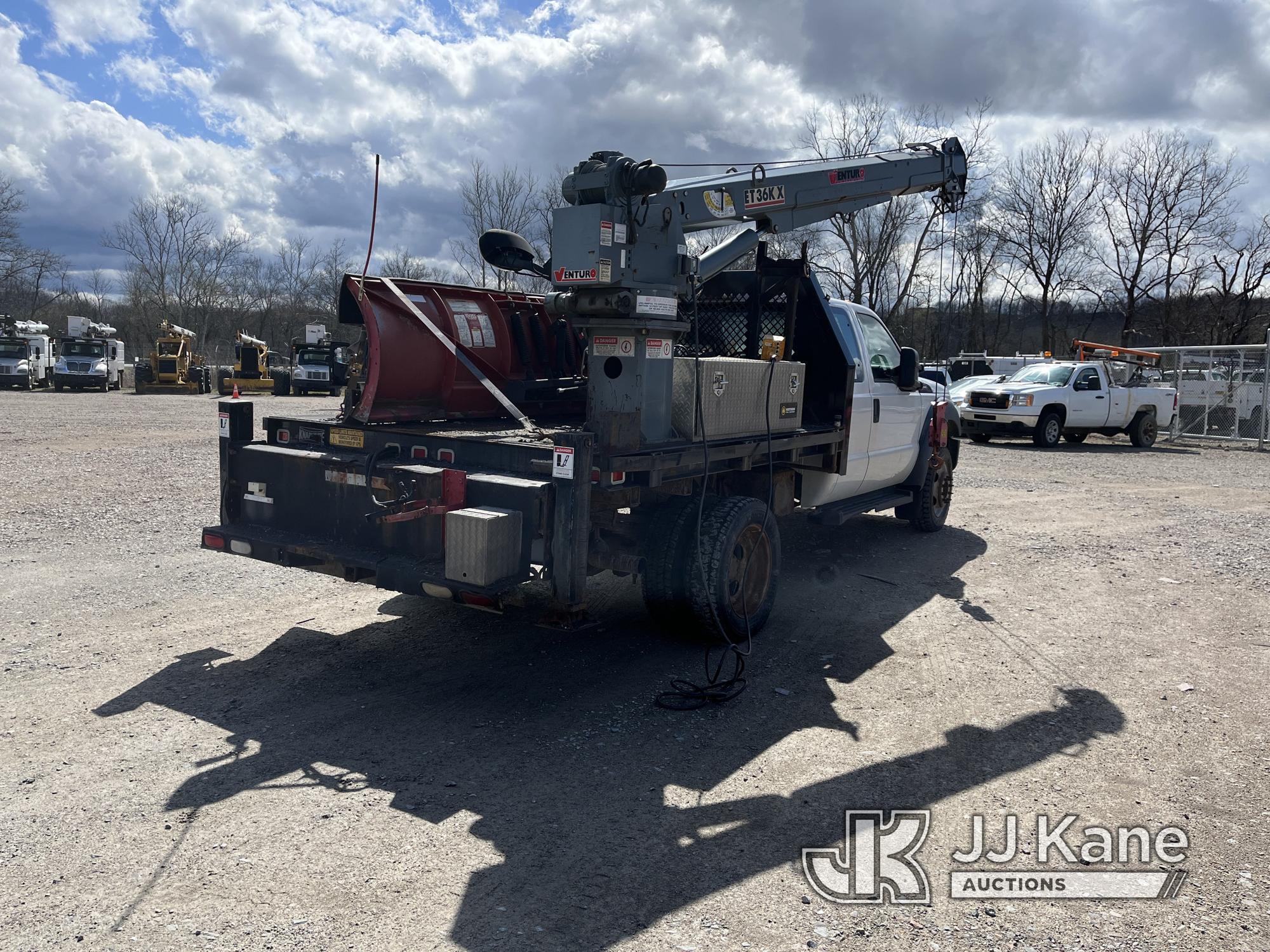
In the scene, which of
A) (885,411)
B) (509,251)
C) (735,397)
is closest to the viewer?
(735,397)

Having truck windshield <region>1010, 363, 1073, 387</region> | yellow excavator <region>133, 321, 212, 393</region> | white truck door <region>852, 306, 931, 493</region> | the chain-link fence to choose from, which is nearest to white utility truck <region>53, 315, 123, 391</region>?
yellow excavator <region>133, 321, 212, 393</region>

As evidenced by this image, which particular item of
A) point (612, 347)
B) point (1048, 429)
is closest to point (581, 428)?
point (612, 347)

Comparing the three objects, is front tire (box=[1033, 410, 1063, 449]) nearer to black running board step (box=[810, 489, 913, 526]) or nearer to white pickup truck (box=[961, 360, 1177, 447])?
white pickup truck (box=[961, 360, 1177, 447])

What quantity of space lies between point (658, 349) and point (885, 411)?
3.56 metres

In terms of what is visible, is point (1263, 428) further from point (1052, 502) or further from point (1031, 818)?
point (1031, 818)

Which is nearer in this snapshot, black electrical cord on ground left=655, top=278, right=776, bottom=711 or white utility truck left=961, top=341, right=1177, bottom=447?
black electrical cord on ground left=655, top=278, right=776, bottom=711

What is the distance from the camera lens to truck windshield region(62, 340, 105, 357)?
119 feet

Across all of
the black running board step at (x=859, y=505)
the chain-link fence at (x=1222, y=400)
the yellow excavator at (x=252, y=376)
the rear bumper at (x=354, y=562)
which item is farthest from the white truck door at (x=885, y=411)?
the yellow excavator at (x=252, y=376)

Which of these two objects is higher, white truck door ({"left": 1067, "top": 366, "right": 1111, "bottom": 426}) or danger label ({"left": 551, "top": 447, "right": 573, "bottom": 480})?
white truck door ({"left": 1067, "top": 366, "right": 1111, "bottom": 426})

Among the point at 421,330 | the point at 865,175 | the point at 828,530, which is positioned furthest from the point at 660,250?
the point at 828,530

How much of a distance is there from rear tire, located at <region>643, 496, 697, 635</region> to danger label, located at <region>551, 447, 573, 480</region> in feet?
3.18

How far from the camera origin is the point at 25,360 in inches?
1436

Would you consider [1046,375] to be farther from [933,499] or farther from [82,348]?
[82,348]

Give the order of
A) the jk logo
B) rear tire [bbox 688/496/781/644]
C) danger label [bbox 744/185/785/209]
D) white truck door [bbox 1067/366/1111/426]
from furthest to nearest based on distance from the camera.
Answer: white truck door [bbox 1067/366/1111/426], danger label [bbox 744/185/785/209], rear tire [bbox 688/496/781/644], the jk logo
